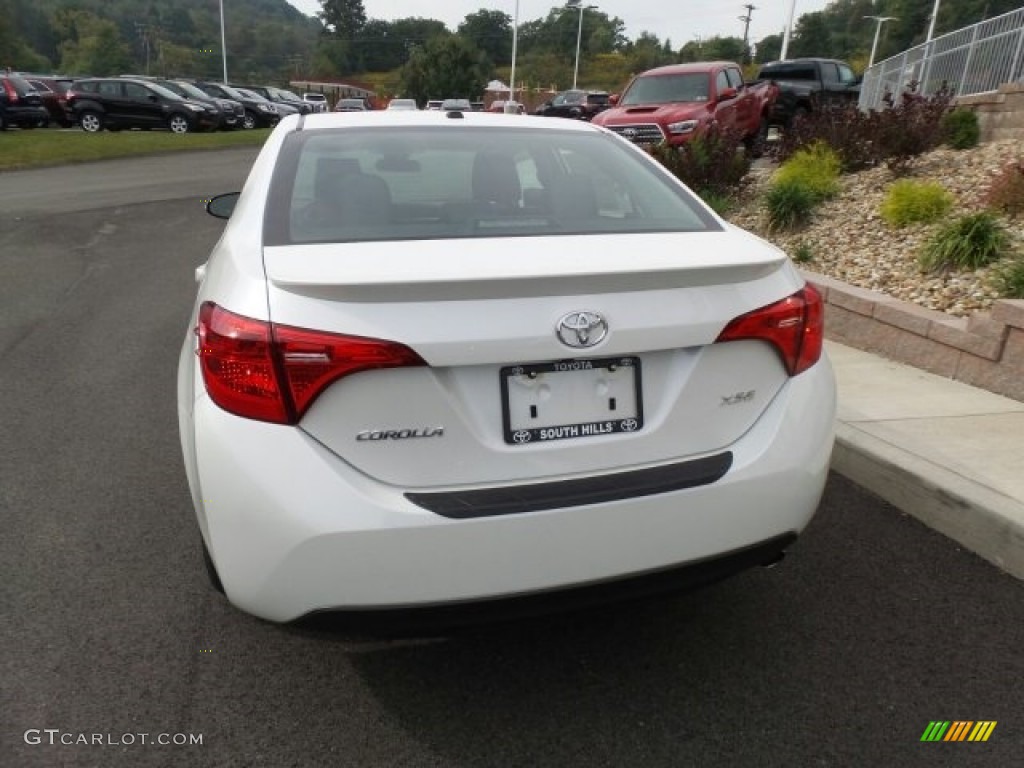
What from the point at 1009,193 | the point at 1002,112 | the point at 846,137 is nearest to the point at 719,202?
the point at 846,137

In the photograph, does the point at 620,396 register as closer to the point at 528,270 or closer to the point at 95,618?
the point at 528,270

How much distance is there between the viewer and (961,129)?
8844mm

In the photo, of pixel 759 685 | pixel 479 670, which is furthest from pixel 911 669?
pixel 479 670

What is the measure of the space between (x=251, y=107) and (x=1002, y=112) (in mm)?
32410

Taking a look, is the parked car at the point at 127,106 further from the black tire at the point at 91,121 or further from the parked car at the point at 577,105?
the parked car at the point at 577,105

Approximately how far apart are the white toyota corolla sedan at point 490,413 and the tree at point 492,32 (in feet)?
434

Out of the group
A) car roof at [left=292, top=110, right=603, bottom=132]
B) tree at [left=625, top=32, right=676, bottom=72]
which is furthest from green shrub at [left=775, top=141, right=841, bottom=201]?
tree at [left=625, top=32, right=676, bottom=72]

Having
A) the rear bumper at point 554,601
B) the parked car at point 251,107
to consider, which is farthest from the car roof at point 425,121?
the parked car at point 251,107

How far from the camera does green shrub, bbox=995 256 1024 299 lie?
4750 millimetres

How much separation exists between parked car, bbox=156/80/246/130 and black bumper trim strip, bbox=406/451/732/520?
103 feet

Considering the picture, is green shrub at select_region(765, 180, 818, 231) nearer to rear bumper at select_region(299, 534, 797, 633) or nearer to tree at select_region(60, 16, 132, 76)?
rear bumper at select_region(299, 534, 797, 633)

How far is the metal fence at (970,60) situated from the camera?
10883 millimetres

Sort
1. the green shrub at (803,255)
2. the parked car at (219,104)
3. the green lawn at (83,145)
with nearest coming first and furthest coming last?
1. the green shrub at (803,255)
2. the green lawn at (83,145)
3. the parked car at (219,104)

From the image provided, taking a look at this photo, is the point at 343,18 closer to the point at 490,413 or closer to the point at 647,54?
the point at 647,54
